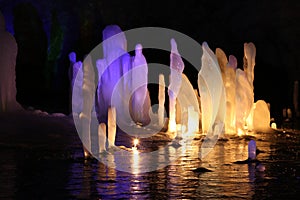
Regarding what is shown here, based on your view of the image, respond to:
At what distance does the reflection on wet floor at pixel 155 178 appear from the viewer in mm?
8578

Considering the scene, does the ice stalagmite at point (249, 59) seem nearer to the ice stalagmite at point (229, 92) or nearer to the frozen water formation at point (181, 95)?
the frozen water formation at point (181, 95)

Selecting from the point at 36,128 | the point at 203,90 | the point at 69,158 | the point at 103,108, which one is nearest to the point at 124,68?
the point at 103,108

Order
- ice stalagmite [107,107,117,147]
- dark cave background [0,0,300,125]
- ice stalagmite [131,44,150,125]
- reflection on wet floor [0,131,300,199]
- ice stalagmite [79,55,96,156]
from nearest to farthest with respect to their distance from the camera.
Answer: reflection on wet floor [0,131,300,199] < ice stalagmite [79,55,96,156] < ice stalagmite [107,107,117,147] < ice stalagmite [131,44,150,125] < dark cave background [0,0,300,125]

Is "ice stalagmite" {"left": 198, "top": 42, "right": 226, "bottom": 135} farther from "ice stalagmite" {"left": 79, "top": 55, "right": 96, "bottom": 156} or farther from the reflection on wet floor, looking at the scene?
"ice stalagmite" {"left": 79, "top": 55, "right": 96, "bottom": 156}

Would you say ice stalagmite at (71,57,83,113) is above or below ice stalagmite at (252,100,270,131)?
above

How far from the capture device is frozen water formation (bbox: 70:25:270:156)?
61.3 feet

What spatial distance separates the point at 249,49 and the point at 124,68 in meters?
4.92

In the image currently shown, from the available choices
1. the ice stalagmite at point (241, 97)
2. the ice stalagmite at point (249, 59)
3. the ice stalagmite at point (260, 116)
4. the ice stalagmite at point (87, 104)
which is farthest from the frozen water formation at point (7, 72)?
the ice stalagmite at point (260, 116)

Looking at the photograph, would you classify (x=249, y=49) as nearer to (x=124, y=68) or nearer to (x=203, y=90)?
(x=203, y=90)

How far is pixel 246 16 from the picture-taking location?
39188 millimetres

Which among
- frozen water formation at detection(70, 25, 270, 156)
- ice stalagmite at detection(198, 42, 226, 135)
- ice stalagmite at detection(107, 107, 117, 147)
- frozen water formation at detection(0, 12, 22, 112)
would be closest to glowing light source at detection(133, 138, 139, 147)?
frozen water formation at detection(70, 25, 270, 156)

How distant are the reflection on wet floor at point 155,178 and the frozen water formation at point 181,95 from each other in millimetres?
3269

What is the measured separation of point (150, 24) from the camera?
40062 mm

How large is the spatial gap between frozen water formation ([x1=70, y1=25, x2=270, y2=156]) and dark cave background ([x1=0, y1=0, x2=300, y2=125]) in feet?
42.3
